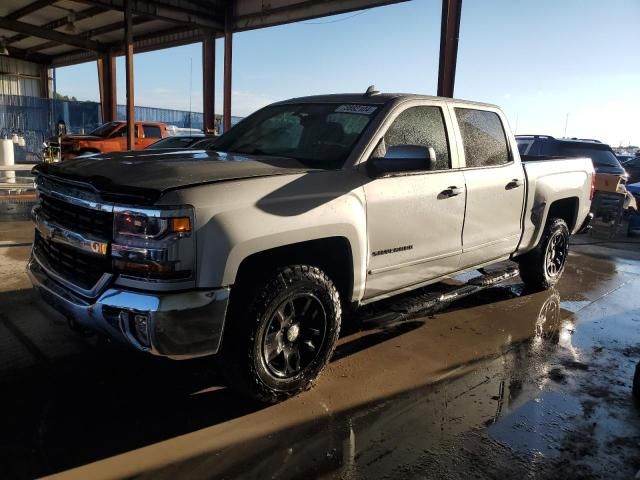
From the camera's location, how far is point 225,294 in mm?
2693

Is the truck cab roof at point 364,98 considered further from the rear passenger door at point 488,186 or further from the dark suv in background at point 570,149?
the dark suv in background at point 570,149

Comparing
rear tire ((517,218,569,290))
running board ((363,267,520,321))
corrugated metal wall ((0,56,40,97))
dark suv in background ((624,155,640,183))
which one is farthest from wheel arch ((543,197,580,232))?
corrugated metal wall ((0,56,40,97))

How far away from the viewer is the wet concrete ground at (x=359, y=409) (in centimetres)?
262

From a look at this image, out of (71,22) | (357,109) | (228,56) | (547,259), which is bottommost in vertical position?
(547,259)

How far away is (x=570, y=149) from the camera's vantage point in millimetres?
10688

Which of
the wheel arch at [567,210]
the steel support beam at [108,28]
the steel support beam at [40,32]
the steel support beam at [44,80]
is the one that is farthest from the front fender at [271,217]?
the steel support beam at [44,80]

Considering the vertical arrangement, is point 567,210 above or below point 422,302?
above

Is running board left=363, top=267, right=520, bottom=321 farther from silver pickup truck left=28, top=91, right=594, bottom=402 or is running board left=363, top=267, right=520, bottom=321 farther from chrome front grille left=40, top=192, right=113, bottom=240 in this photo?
chrome front grille left=40, top=192, right=113, bottom=240

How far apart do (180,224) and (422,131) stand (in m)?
2.18

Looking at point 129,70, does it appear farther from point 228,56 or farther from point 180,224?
point 180,224

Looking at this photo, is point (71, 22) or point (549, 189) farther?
point (71, 22)

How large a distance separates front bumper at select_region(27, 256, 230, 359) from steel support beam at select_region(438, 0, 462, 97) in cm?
1056

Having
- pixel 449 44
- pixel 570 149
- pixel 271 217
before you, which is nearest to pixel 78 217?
pixel 271 217

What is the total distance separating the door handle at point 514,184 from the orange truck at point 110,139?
42.7 feet
